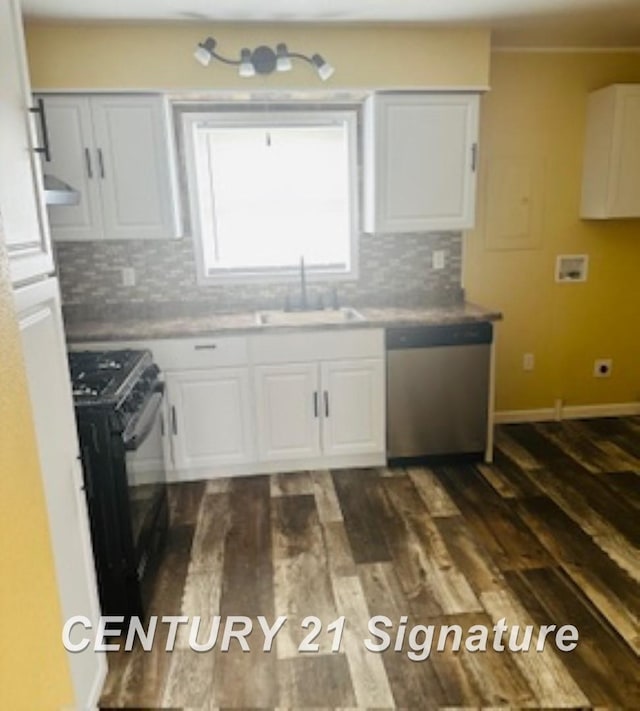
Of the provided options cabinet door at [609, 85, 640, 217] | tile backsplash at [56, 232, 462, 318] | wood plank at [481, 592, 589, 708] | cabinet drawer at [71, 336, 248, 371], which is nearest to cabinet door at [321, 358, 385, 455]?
cabinet drawer at [71, 336, 248, 371]

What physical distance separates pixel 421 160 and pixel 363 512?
6.53 feet

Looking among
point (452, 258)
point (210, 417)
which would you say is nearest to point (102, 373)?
point (210, 417)

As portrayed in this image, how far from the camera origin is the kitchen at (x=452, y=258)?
114 inches

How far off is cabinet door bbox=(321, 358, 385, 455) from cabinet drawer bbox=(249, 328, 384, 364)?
0.19ft

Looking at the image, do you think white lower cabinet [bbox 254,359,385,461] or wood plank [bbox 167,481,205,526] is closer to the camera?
wood plank [bbox 167,481,205,526]

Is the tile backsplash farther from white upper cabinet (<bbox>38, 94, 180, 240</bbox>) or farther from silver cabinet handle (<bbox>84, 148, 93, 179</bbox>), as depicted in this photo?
silver cabinet handle (<bbox>84, 148, 93, 179</bbox>)

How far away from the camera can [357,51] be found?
306 cm

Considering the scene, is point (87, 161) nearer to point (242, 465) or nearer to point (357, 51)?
point (357, 51)

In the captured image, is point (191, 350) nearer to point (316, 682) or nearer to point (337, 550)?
point (337, 550)

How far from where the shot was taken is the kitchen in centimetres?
290

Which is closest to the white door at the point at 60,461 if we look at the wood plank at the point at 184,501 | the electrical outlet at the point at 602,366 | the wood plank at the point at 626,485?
the wood plank at the point at 184,501

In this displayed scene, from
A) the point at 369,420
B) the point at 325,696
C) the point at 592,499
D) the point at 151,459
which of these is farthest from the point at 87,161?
the point at 592,499

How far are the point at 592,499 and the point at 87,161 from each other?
3.24 meters

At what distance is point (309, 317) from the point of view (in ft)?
11.1
